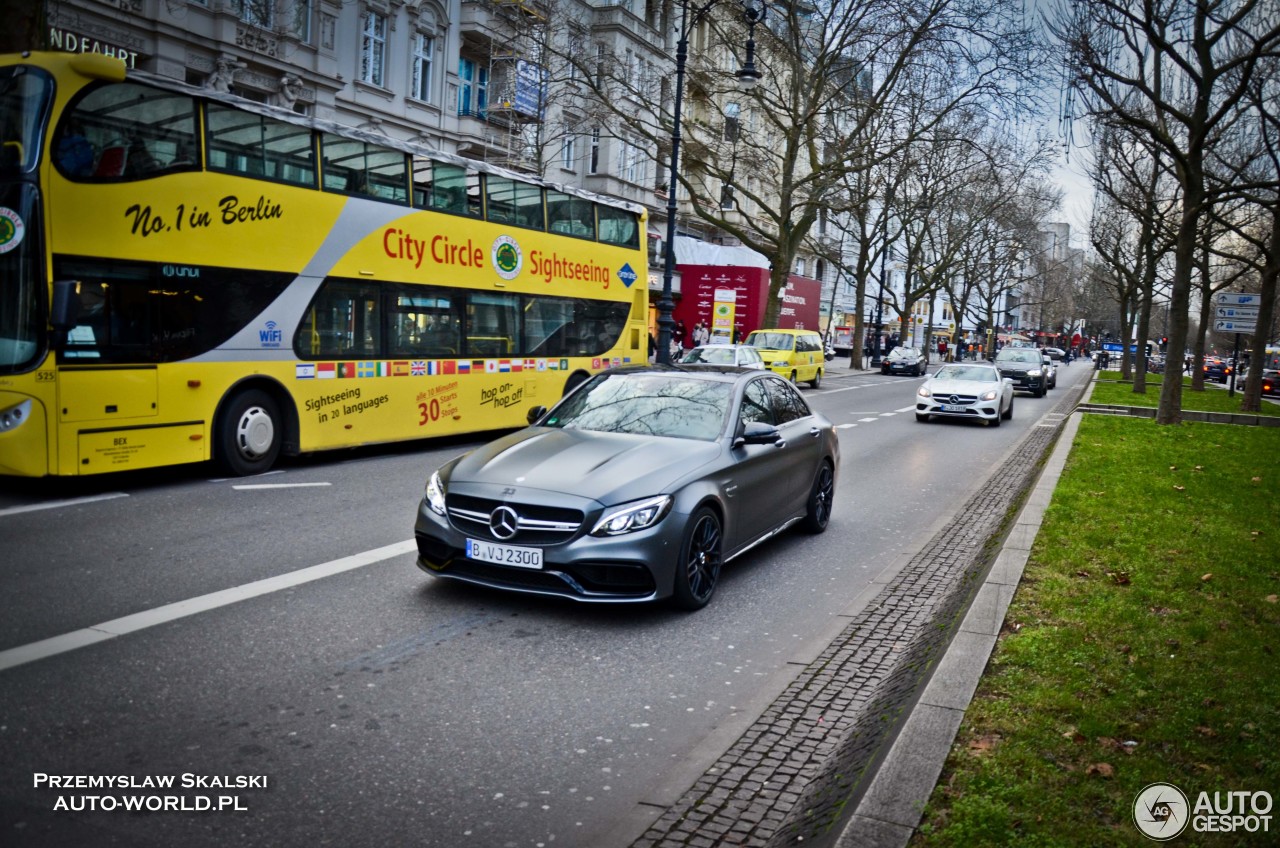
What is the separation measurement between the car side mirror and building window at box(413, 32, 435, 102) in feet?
92.2

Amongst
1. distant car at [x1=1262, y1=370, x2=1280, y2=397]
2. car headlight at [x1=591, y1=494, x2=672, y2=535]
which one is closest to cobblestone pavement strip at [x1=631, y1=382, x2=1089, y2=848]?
car headlight at [x1=591, y1=494, x2=672, y2=535]

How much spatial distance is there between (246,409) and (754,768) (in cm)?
851

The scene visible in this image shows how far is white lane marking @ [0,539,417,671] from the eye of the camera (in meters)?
5.22

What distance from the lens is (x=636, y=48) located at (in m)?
43.7

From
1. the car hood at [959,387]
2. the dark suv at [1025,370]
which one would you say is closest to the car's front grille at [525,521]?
the car hood at [959,387]

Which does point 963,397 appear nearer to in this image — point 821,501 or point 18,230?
point 821,501

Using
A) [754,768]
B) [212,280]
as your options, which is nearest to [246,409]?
[212,280]

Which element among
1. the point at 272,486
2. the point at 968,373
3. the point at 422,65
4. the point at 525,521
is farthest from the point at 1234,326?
the point at 525,521

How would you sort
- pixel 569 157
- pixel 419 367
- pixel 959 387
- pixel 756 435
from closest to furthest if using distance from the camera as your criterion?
1. pixel 756 435
2. pixel 419 367
3. pixel 959 387
4. pixel 569 157

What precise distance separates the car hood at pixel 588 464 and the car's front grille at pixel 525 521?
0.12 meters

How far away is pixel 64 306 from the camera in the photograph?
8.97 metres

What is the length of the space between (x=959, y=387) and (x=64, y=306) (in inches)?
712

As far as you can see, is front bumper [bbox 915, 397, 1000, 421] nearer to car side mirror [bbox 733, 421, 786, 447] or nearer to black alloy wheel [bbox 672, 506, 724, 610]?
car side mirror [bbox 733, 421, 786, 447]

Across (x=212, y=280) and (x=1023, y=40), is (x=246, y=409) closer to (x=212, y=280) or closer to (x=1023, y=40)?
(x=212, y=280)
